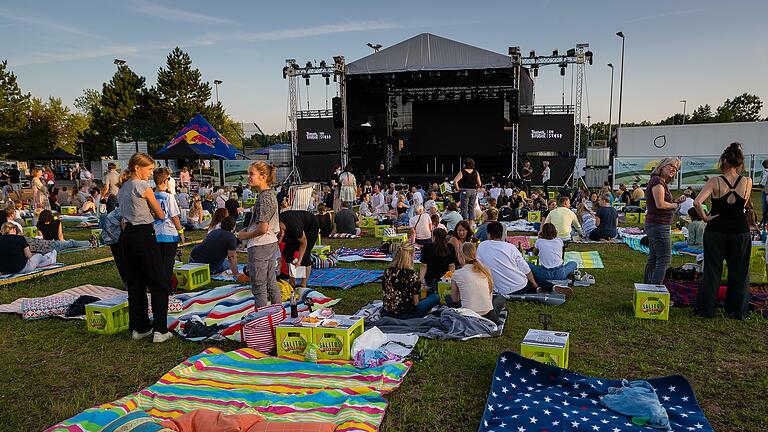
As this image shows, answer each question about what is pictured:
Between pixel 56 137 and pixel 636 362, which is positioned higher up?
pixel 56 137

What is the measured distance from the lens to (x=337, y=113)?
22766 mm

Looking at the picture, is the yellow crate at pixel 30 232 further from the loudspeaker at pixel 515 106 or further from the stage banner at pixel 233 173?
the loudspeaker at pixel 515 106

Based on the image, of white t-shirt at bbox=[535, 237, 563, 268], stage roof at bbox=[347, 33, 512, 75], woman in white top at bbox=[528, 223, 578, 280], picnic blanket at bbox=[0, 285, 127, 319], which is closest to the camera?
picnic blanket at bbox=[0, 285, 127, 319]

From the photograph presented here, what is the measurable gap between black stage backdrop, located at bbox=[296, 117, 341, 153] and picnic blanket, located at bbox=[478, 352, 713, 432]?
795 inches

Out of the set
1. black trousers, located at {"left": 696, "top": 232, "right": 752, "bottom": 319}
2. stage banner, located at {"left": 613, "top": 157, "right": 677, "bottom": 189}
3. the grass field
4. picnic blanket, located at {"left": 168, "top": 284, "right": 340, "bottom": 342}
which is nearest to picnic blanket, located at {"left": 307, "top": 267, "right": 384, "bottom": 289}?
picnic blanket, located at {"left": 168, "top": 284, "right": 340, "bottom": 342}

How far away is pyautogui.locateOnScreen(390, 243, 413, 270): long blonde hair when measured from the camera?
5.36m

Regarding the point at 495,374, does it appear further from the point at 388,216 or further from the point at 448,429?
the point at 388,216

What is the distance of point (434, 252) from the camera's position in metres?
6.71

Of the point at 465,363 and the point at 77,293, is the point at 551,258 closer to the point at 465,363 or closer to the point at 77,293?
the point at 465,363

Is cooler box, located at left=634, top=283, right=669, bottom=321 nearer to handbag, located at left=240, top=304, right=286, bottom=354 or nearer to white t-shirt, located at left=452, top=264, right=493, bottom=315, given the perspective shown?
white t-shirt, located at left=452, top=264, right=493, bottom=315

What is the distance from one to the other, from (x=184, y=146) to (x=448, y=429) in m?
18.2

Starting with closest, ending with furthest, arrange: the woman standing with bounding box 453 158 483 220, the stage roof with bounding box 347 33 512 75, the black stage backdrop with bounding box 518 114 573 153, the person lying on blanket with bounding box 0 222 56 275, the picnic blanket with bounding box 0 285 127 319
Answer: the picnic blanket with bounding box 0 285 127 319 < the person lying on blanket with bounding box 0 222 56 275 < the woman standing with bounding box 453 158 483 220 < the stage roof with bounding box 347 33 512 75 < the black stage backdrop with bounding box 518 114 573 153

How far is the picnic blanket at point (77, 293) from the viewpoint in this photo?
6.16 meters

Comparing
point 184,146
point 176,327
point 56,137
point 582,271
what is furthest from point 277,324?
point 56,137
